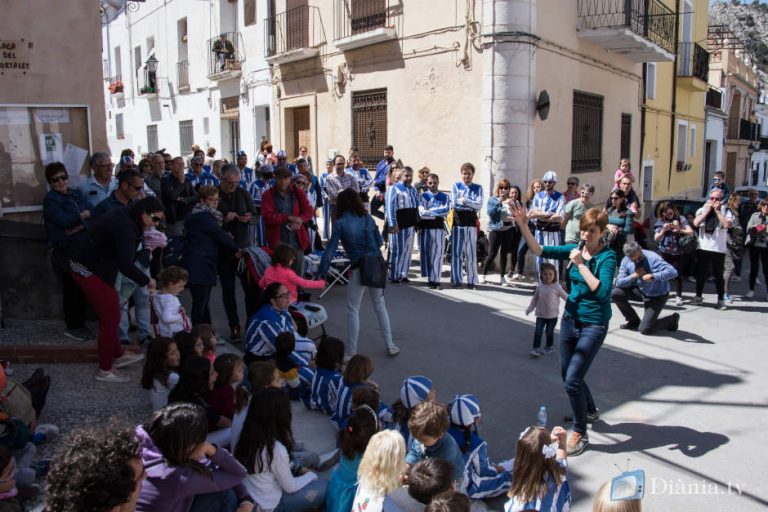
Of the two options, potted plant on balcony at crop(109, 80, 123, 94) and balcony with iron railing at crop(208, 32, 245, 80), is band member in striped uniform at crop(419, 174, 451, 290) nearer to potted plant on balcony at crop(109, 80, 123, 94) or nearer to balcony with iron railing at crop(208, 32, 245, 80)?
balcony with iron railing at crop(208, 32, 245, 80)

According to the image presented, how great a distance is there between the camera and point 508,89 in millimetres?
11398

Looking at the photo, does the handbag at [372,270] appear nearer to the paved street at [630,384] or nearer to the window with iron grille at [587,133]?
the paved street at [630,384]

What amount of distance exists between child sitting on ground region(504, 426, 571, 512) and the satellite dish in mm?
9197

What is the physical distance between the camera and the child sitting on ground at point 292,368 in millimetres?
5441

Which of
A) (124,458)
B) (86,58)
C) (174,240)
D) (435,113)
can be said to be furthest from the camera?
(435,113)

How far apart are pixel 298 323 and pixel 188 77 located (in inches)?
696

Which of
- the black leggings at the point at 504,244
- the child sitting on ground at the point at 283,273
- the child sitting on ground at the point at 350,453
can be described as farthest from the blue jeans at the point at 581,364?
the black leggings at the point at 504,244

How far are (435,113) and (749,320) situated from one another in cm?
656

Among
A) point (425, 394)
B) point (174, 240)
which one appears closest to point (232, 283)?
point (174, 240)

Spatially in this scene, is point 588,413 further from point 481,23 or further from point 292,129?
point 292,129

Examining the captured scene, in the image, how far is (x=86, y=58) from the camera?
723 cm

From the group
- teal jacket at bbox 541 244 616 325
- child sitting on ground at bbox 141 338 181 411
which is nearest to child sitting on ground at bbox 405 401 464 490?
teal jacket at bbox 541 244 616 325

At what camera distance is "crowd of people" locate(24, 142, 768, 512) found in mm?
3326

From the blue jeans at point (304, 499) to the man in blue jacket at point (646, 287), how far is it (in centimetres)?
544
